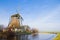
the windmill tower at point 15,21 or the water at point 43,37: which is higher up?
the windmill tower at point 15,21

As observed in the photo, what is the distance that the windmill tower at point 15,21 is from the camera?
201 cm

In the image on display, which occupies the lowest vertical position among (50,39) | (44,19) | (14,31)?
(50,39)

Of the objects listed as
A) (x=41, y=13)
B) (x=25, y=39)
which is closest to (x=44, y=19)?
(x=41, y=13)

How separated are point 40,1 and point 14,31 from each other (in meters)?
0.55

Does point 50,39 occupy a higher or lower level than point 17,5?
lower

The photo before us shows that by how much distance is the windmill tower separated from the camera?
2.01 m

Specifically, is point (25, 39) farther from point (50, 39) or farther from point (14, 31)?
point (50, 39)

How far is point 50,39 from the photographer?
2.03 metres

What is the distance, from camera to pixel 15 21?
202cm

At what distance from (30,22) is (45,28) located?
223mm

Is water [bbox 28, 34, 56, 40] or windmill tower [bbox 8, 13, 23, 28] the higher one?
windmill tower [bbox 8, 13, 23, 28]

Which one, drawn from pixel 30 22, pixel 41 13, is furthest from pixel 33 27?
pixel 41 13

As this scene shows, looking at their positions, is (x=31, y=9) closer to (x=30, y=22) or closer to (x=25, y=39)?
(x=30, y=22)

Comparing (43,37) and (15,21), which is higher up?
(15,21)
